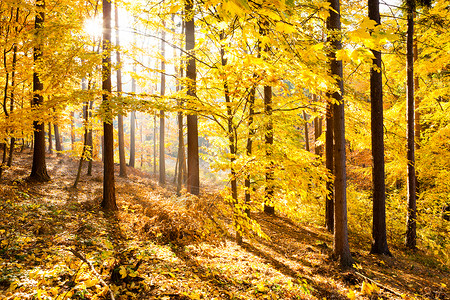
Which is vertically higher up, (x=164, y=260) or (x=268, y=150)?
(x=268, y=150)

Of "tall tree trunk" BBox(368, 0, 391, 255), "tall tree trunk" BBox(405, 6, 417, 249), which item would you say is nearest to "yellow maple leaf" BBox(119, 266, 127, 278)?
"tall tree trunk" BBox(368, 0, 391, 255)

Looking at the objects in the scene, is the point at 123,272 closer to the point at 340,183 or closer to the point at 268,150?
the point at 268,150

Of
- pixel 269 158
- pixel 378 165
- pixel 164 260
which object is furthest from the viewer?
pixel 378 165

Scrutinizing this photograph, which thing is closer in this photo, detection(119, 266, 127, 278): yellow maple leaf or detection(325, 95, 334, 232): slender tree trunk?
detection(119, 266, 127, 278): yellow maple leaf

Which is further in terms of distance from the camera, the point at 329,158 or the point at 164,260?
the point at 329,158

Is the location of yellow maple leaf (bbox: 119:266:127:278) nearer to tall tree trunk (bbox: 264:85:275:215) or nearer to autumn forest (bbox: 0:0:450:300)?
autumn forest (bbox: 0:0:450:300)

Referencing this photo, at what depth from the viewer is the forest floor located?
350cm

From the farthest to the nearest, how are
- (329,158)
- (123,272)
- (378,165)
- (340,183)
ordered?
(329,158)
(378,165)
(340,183)
(123,272)

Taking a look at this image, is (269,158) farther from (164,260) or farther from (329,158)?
(329,158)

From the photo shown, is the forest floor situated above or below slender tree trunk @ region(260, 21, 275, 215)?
below

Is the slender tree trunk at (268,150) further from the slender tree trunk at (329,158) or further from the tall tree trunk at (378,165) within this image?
the tall tree trunk at (378,165)

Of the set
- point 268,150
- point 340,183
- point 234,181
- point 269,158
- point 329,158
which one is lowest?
point 340,183

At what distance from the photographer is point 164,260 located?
4.66 meters

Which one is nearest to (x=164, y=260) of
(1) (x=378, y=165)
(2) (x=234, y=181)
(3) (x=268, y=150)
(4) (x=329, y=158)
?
(2) (x=234, y=181)
